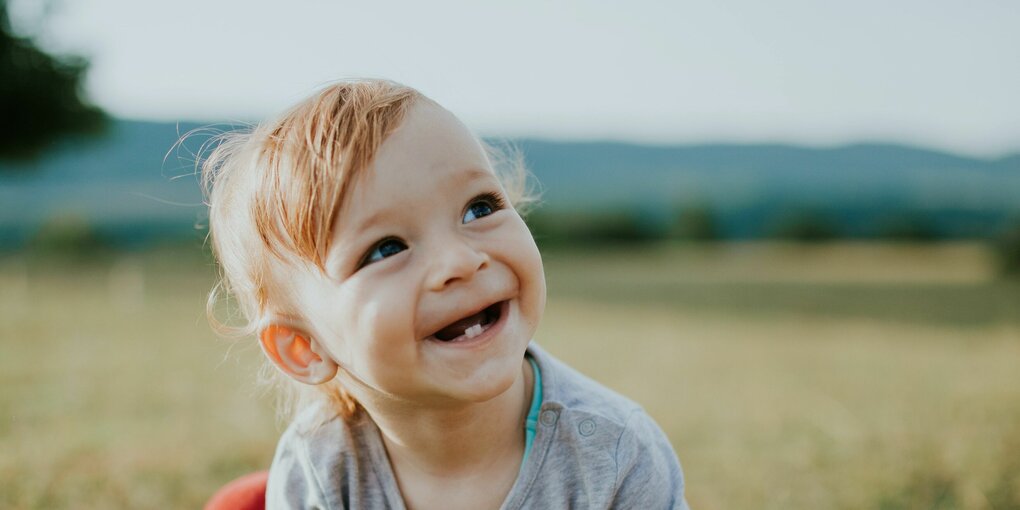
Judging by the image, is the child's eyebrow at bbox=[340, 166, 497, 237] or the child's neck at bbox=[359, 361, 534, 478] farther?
the child's neck at bbox=[359, 361, 534, 478]

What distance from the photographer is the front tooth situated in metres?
1.23

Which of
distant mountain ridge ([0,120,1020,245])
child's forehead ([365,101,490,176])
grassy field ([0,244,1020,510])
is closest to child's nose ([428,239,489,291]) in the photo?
child's forehead ([365,101,490,176])

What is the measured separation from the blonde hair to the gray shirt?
85 millimetres

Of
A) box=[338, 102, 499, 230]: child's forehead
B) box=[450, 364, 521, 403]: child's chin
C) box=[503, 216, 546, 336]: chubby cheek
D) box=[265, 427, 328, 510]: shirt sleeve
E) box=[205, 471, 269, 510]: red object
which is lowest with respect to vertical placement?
box=[205, 471, 269, 510]: red object

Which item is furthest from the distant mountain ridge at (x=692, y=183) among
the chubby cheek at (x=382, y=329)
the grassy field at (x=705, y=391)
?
the chubby cheek at (x=382, y=329)

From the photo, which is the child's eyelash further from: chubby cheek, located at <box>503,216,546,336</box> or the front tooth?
the front tooth

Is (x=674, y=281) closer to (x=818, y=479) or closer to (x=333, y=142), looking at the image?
(x=818, y=479)

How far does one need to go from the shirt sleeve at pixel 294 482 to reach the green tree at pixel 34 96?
466 inches

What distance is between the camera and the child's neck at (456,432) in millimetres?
1394

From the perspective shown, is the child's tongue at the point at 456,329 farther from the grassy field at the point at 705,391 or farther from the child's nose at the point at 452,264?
the grassy field at the point at 705,391

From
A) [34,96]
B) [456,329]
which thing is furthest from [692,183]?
[456,329]

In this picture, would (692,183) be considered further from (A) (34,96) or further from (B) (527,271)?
(B) (527,271)

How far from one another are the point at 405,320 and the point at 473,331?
0.11 m

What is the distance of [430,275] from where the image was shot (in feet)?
3.88
